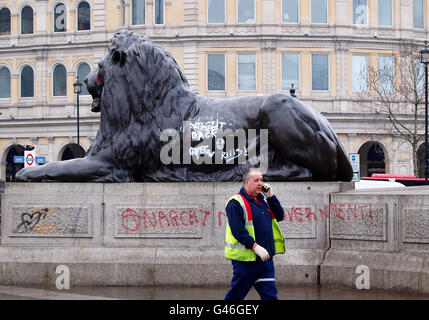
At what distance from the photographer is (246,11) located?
164ft

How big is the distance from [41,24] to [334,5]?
21222 millimetres

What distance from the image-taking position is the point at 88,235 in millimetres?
9695

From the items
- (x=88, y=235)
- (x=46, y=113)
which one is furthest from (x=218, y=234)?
(x=46, y=113)

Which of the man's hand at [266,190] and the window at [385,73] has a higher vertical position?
the window at [385,73]

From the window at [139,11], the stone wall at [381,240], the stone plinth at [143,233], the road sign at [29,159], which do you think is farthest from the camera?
the window at [139,11]

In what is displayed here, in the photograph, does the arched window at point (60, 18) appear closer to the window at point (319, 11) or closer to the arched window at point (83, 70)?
the arched window at point (83, 70)

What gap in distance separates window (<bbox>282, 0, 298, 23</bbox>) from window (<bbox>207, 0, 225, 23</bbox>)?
13.7ft

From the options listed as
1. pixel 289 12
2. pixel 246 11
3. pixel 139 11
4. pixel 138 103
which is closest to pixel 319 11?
pixel 289 12

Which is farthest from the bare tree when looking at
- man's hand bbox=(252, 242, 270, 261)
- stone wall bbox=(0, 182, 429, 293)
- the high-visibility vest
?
man's hand bbox=(252, 242, 270, 261)

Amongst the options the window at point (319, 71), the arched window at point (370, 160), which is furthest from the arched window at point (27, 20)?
the arched window at point (370, 160)

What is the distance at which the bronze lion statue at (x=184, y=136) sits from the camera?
9930 millimetres

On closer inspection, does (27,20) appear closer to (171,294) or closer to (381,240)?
(171,294)

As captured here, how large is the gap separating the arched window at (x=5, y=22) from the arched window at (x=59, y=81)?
5.73 meters
